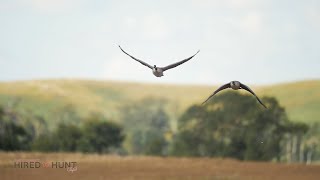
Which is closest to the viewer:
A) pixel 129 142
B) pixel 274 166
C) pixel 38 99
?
pixel 274 166

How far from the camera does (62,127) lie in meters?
84.5

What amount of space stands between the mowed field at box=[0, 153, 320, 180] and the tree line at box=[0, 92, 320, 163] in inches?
725

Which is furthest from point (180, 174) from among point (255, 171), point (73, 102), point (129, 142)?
point (73, 102)

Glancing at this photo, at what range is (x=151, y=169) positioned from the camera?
2106 inches

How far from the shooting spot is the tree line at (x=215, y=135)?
80625 mm

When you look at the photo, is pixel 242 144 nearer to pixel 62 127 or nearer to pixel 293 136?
pixel 293 136

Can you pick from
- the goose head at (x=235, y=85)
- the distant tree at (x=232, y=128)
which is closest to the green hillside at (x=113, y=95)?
the distant tree at (x=232, y=128)

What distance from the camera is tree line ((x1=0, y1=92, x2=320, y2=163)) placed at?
80.6m

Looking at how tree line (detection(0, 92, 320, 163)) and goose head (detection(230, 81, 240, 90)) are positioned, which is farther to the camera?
tree line (detection(0, 92, 320, 163))

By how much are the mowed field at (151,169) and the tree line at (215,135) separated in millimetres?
18427

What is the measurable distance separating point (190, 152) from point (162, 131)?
25.3 metres

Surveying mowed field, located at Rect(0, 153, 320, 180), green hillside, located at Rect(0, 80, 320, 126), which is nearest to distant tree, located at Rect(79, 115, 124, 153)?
mowed field, located at Rect(0, 153, 320, 180)

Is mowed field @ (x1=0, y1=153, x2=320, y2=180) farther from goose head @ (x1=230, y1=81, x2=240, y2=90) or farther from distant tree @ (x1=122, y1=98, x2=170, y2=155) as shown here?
distant tree @ (x1=122, y1=98, x2=170, y2=155)

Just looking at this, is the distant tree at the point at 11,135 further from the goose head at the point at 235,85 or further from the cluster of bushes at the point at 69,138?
the goose head at the point at 235,85
